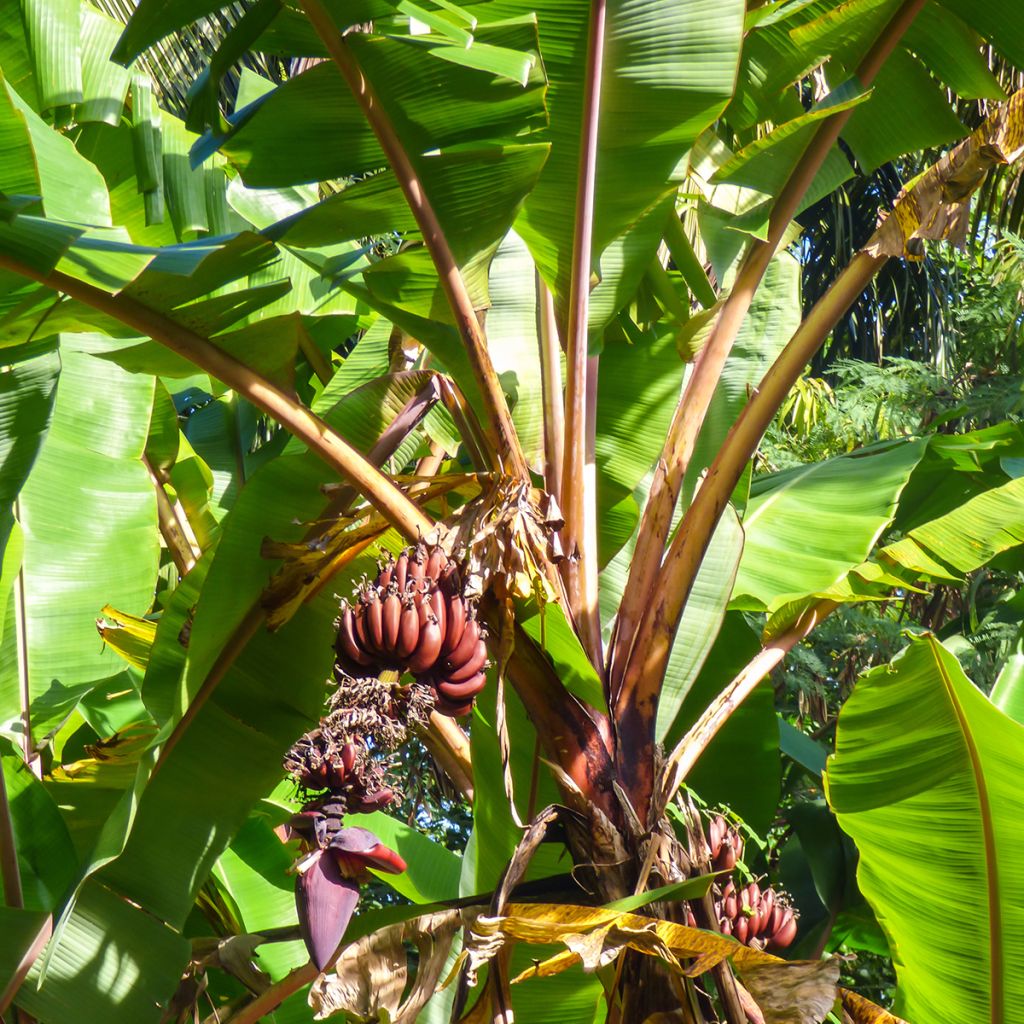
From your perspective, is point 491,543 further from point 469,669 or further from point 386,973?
point 386,973

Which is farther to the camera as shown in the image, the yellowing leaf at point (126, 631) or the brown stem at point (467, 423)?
the yellowing leaf at point (126, 631)

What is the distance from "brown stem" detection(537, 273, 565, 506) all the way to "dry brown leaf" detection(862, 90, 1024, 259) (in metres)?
0.59

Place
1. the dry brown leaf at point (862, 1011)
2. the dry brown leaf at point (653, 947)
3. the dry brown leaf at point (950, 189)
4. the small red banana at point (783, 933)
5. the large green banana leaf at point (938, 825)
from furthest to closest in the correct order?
1. the small red banana at point (783, 933)
2. the dry brown leaf at point (950, 189)
3. the large green banana leaf at point (938, 825)
4. the dry brown leaf at point (862, 1011)
5. the dry brown leaf at point (653, 947)

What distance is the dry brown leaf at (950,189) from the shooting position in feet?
6.17

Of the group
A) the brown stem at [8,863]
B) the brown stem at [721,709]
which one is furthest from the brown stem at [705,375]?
the brown stem at [8,863]

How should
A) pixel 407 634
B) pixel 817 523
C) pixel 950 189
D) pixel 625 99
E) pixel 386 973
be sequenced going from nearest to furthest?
1. pixel 407 634
2. pixel 386 973
3. pixel 625 99
4. pixel 950 189
5. pixel 817 523

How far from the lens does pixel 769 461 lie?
16.4 feet

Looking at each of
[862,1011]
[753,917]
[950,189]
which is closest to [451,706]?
[862,1011]

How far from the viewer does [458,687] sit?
1.44m

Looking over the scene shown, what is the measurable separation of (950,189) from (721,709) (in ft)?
3.22

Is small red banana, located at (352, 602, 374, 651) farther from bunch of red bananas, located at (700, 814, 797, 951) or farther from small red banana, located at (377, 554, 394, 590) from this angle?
bunch of red bananas, located at (700, 814, 797, 951)

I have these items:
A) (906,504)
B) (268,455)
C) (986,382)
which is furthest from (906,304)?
(268,455)

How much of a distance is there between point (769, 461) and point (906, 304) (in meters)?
3.00

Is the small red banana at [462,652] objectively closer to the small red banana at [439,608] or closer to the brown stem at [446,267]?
the small red banana at [439,608]
